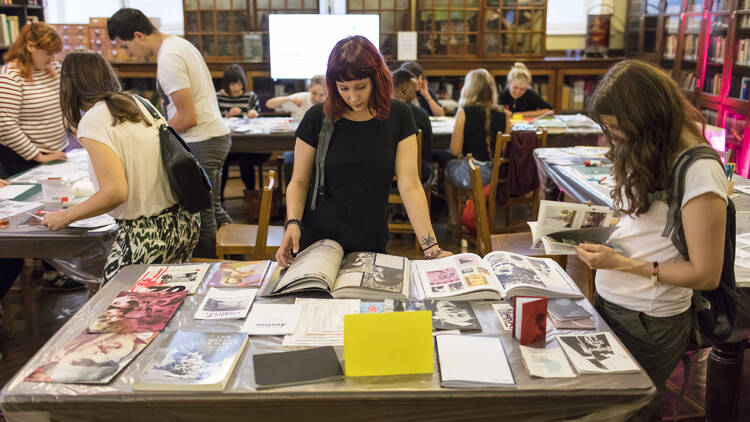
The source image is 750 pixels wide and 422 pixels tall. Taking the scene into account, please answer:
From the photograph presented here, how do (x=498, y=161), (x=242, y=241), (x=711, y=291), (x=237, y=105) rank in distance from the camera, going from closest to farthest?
(x=711, y=291), (x=242, y=241), (x=498, y=161), (x=237, y=105)

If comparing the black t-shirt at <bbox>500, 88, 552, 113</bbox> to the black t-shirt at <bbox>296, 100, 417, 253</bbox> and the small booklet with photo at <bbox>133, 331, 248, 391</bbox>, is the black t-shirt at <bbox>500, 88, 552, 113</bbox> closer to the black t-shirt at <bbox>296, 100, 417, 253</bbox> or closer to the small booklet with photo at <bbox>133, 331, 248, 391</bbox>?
the black t-shirt at <bbox>296, 100, 417, 253</bbox>

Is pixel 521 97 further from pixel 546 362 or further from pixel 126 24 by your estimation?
pixel 546 362

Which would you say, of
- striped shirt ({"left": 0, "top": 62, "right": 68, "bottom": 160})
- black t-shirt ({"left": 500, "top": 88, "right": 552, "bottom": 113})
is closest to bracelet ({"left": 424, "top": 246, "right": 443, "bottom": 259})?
striped shirt ({"left": 0, "top": 62, "right": 68, "bottom": 160})

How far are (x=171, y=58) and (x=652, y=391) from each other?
259cm

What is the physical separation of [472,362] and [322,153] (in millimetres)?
849

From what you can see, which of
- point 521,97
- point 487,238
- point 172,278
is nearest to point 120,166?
point 172,278

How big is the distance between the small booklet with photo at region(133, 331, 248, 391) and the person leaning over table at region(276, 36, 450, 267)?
18.0 inches

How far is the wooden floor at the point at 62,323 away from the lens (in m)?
2.36

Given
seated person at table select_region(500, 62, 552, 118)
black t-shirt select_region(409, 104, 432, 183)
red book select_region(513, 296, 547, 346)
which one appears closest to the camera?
red book select_region(513, 296, 547, 346)

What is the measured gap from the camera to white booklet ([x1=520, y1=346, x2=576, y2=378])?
4.41ft

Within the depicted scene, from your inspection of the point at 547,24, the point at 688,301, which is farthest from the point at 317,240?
the point at 547,24

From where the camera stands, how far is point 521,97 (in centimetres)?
524

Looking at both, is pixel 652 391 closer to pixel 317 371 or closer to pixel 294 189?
pixel 317 371

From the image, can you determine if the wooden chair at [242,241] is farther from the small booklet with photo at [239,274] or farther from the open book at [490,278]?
the open book at [490,278]
